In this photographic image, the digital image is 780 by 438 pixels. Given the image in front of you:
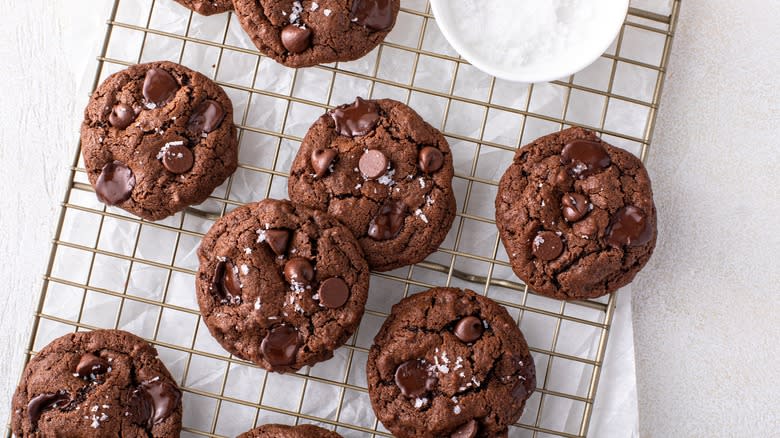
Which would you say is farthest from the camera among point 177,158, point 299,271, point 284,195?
point 284,195

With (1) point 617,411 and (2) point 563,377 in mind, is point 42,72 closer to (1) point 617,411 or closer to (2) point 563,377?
(2) point 563,377

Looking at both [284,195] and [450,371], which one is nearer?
[450,371]

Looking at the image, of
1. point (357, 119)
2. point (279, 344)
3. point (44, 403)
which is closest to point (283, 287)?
point (279, 344)

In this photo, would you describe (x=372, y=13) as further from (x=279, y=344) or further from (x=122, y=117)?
(x=279, y=344)

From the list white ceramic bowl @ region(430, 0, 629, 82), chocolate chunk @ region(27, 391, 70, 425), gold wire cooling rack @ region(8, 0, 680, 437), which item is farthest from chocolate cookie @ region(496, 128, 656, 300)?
chocolate chunk @ region(27, 391, 70, 425)

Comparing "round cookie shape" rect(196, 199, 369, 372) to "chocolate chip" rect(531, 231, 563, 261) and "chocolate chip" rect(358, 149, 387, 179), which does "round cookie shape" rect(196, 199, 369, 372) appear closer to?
"chocolate chip" rect(358, 149, 387, 179)

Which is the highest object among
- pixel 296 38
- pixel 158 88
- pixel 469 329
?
pixel 296 38

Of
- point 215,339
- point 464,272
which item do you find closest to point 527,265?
point 464,272

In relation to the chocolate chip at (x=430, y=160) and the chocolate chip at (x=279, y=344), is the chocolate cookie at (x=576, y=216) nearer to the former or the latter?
the chocolate chip at (x=430, y=160)
